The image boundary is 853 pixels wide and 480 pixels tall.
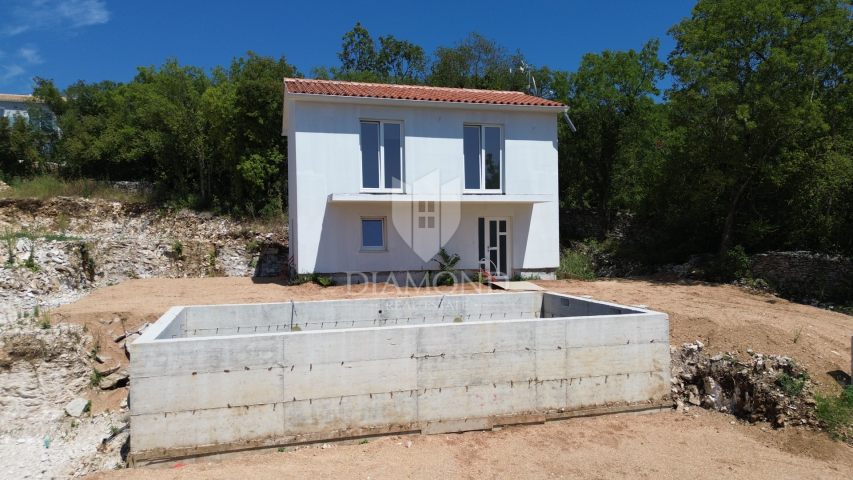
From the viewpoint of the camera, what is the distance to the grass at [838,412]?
637cm

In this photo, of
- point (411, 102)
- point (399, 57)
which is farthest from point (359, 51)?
point (411, 102)

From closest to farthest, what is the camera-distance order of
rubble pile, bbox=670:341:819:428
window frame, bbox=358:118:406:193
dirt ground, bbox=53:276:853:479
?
dirt ground, bbox=53:276:853:479 → rubble pile, bbox=670:341:819:428 → window frame, bbox=358:118:406:193

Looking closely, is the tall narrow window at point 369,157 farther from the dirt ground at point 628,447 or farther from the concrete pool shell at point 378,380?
the concrete pool shell at point 378,380

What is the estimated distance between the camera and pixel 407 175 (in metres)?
14.5

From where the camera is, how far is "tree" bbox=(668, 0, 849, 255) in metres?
14.0

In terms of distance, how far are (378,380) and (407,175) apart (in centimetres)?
904

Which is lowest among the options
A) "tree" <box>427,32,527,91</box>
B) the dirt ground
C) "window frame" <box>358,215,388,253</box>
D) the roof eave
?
the dirt ground

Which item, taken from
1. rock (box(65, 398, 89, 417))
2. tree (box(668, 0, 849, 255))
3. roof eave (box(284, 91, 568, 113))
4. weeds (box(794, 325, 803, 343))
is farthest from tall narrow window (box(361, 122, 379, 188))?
weeds (box(794, 325, 803, 343))

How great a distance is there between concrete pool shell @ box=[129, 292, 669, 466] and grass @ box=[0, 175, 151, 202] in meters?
17.7

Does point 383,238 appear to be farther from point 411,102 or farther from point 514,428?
point 514,428

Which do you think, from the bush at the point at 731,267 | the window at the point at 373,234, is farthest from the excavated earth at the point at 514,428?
the bush at the point at 731,267

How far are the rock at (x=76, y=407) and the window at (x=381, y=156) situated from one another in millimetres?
8790

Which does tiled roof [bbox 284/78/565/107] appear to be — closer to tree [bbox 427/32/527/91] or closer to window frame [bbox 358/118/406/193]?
window frame [bbox 358/118/406/193]

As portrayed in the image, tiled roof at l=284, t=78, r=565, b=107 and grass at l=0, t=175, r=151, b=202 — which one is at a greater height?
tiled roof at l=284, t=78, r=565, b=107
